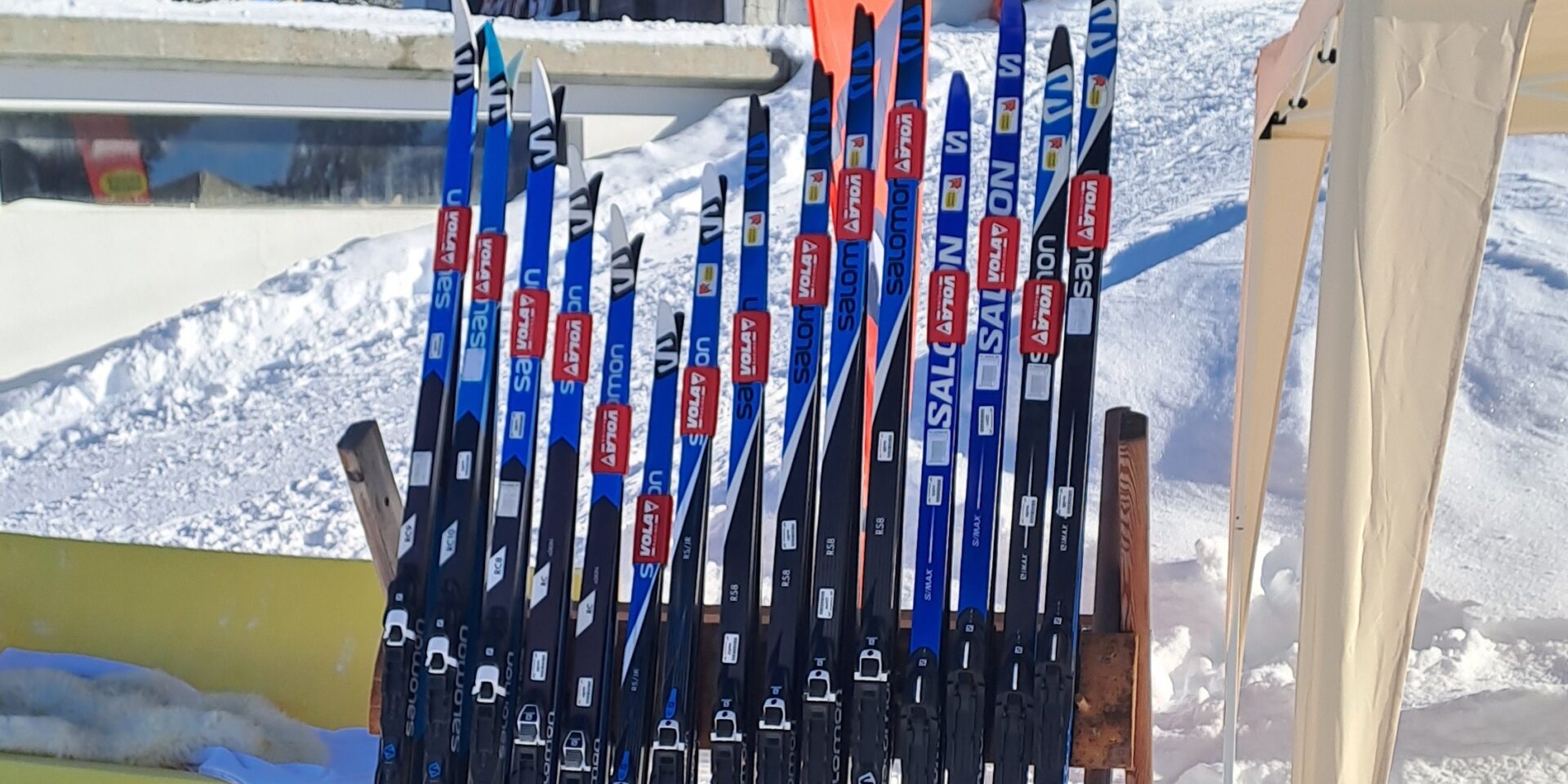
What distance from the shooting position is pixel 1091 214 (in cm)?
249

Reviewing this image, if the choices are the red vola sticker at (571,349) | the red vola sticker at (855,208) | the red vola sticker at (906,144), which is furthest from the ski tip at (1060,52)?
the red vola sticker at (571,349)

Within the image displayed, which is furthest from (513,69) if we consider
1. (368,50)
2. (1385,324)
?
(368,50)

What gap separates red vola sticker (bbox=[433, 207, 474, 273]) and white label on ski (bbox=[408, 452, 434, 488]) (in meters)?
0.39

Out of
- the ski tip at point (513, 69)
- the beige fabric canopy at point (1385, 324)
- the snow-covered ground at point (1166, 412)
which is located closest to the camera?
the beige fabric canopy at point (1385, 324)

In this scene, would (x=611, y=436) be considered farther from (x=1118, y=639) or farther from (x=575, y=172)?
(x=1118, y=639)

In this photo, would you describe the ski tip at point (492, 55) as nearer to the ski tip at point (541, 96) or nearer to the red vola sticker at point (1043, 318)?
the ski tip at point (541, 96)

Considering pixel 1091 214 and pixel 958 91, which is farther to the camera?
pixel 958 91

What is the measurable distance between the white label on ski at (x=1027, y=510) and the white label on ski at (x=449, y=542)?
112 centimetres

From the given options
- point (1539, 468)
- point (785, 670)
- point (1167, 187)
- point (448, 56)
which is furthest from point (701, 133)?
point (785, 670)

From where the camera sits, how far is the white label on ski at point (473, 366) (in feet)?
8.80

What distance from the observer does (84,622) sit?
363 cm

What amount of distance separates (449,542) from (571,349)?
0.46 m

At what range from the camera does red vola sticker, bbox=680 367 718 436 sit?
8.72 feet

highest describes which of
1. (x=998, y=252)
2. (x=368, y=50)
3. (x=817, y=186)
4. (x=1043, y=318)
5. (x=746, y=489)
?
(x=368, y=50)
